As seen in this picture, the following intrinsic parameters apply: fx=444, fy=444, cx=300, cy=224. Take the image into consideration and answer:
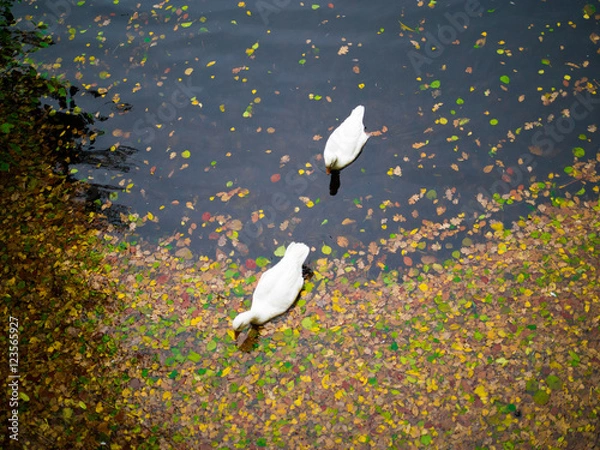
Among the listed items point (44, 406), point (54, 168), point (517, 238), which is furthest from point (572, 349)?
point (54, 168)

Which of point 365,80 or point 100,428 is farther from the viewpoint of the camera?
point 365,80

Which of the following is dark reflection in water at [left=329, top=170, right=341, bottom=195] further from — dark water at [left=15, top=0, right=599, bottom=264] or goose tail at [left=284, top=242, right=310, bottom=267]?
goose tail at [left=284, top=242, right=310, bottom=267]

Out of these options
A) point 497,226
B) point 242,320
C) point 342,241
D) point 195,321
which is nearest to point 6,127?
point 195,321

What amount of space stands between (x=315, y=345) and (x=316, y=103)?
137 inches

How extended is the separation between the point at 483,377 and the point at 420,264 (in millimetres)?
1400

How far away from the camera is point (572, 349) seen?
4418 mm

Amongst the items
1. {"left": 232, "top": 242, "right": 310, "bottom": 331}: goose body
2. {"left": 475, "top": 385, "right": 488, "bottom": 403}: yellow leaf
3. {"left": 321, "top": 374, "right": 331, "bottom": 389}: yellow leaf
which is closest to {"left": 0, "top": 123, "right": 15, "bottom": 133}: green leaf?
{"left": 232, "top": 242, "right": 310, "bottom": 331}: goose body

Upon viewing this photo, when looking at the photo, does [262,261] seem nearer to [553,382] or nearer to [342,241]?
[342,241]

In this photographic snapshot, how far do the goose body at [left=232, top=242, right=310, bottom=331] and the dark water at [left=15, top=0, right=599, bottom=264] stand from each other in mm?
838

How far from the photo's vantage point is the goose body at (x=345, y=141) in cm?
545

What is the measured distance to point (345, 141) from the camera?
551 centimetres

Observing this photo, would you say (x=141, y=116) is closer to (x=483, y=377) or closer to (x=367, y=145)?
(x=367, y=145)

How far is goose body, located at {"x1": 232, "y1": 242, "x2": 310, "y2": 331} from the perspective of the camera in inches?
181

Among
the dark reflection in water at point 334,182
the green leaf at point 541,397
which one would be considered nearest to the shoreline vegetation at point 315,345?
the green leaf at point 541,397
